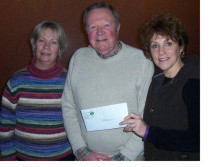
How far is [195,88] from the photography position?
1144 mm

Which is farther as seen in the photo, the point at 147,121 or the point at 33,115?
the point at 33,115

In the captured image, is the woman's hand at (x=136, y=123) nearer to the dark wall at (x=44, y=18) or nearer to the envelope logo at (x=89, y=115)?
the envelope logo at (x=89, y=115)

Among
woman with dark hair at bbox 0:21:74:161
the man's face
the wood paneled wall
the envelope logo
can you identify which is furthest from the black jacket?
the wood paneled wall

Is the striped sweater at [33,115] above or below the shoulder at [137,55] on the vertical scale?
below

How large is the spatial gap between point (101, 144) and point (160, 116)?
508 mm

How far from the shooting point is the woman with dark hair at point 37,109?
1598 millimetres

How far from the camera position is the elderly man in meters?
1.44

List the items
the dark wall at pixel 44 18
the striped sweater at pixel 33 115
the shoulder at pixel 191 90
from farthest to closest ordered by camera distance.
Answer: the dark wall at pixel 44 18, the striped sweater at pixel 33 115, the shoulder at pixel 191 90

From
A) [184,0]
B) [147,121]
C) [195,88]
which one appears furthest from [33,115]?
[184,0]

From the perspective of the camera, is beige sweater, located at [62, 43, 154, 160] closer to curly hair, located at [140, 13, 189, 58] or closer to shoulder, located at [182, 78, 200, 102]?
curly hair, located at [140, 13, 189, 58]

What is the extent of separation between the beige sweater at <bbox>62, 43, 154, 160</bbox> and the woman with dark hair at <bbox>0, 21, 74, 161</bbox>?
12 cm

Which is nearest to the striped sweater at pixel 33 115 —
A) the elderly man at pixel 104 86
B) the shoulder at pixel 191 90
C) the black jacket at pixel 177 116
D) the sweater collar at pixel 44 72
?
the sweater collar at pixel 44 72

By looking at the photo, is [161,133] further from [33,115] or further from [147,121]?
[33,115]

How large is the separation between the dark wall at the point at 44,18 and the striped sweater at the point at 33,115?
7.76ft
